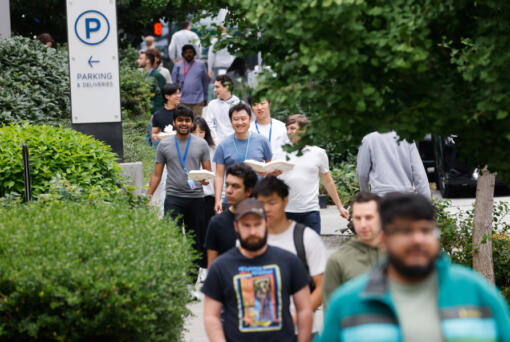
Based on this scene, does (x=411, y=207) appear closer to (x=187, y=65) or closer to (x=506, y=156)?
(x=506, y=156)

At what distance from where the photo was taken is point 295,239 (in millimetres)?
5688

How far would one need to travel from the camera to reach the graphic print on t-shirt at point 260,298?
4.87 m

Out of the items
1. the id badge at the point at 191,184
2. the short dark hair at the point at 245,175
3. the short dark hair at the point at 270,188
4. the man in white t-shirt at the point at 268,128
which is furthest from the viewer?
the man in white t-shirt at the point at 268,128

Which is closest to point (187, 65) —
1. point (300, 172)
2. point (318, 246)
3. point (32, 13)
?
point (32, 13)

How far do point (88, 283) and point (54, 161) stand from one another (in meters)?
3.76

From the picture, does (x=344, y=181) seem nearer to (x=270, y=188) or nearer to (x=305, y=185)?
(x=305, y=185)

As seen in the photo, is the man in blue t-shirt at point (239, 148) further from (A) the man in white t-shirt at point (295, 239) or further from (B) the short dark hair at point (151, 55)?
(B) the short dark hair at point (151, 55)

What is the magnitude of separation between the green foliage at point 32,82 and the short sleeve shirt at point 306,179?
494 cm

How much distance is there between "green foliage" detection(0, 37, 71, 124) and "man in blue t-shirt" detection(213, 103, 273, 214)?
3.97m

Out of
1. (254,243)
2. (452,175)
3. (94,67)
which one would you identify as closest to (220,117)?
(94,67)

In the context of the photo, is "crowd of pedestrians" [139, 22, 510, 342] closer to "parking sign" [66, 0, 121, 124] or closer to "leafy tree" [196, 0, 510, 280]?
"leafy tree" [196, 0, 510, 280]

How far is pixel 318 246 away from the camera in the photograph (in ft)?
18.6

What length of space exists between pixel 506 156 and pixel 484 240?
3259 millimetres

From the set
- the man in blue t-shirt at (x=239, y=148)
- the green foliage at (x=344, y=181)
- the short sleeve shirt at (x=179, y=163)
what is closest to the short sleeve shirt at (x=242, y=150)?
the man in blue t-shirt at (x=239, y=148)
